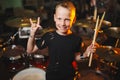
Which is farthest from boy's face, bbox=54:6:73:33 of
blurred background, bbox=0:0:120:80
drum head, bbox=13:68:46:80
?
blurred background, bbox=0:0:120:80

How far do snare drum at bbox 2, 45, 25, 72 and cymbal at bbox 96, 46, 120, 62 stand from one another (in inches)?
48.7

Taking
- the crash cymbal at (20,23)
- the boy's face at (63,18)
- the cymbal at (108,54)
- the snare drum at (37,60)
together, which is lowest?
the snare drum at (37,60)

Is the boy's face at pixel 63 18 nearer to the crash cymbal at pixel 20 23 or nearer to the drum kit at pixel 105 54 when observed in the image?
the drum kit at pixel 105 54

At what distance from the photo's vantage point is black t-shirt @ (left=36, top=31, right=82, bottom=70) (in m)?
1.93

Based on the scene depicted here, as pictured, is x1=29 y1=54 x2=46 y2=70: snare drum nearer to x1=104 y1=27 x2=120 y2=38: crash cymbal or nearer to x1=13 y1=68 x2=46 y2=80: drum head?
x1=13 y1=68 x2=46 y2=80: drum head

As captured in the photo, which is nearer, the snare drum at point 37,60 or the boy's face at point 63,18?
the boy's face at point 63,18

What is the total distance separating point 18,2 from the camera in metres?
5.98

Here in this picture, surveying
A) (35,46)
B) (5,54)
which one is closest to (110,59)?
(35,46)

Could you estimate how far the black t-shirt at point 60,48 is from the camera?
193 centimetres

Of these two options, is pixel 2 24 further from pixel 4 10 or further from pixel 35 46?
pixel 35 46

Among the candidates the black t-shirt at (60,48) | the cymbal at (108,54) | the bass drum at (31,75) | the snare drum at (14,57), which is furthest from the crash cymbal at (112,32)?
the black t-shirt at (60,48)

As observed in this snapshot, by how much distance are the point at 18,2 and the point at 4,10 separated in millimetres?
507

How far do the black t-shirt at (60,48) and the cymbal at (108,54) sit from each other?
1.20m

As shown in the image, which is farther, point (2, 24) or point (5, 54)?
point (2, 24)
